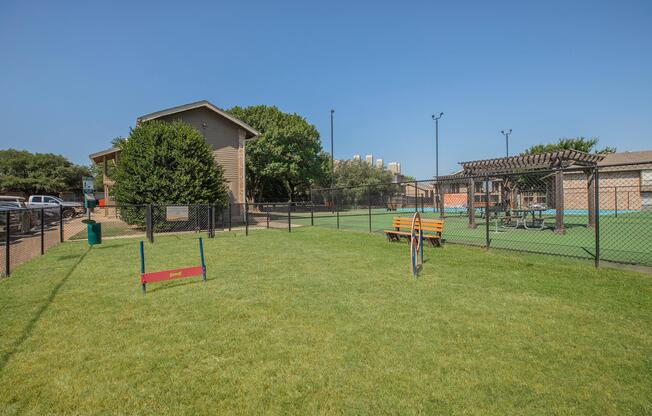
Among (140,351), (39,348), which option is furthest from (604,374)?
(39,348)

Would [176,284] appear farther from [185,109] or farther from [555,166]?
[185,109]

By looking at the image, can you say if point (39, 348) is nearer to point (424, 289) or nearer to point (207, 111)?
point (424, 289)

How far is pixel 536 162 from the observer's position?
15250 mm

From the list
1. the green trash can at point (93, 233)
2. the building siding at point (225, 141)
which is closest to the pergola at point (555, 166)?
the green trash can at point (93, 233)

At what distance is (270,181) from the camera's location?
42.8 metres

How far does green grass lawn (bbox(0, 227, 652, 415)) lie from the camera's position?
2754mm

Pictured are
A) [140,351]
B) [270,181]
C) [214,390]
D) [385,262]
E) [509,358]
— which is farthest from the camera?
[270,181]

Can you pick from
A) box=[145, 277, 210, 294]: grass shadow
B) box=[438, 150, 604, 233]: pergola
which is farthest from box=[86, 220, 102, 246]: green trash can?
box=[438, 150, 604, 233]: pergola

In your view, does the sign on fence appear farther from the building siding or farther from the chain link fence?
the building siding

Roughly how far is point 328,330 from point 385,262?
4319 mm

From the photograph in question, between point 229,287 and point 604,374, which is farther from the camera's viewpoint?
point 229,287

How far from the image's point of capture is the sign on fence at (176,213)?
1379cm

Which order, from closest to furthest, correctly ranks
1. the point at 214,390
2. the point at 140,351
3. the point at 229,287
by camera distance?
the point at 214,390 < the point at 140,351 < the point at 229,287

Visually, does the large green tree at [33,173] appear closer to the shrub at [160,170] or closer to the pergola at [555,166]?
the shrub at [160,170]
